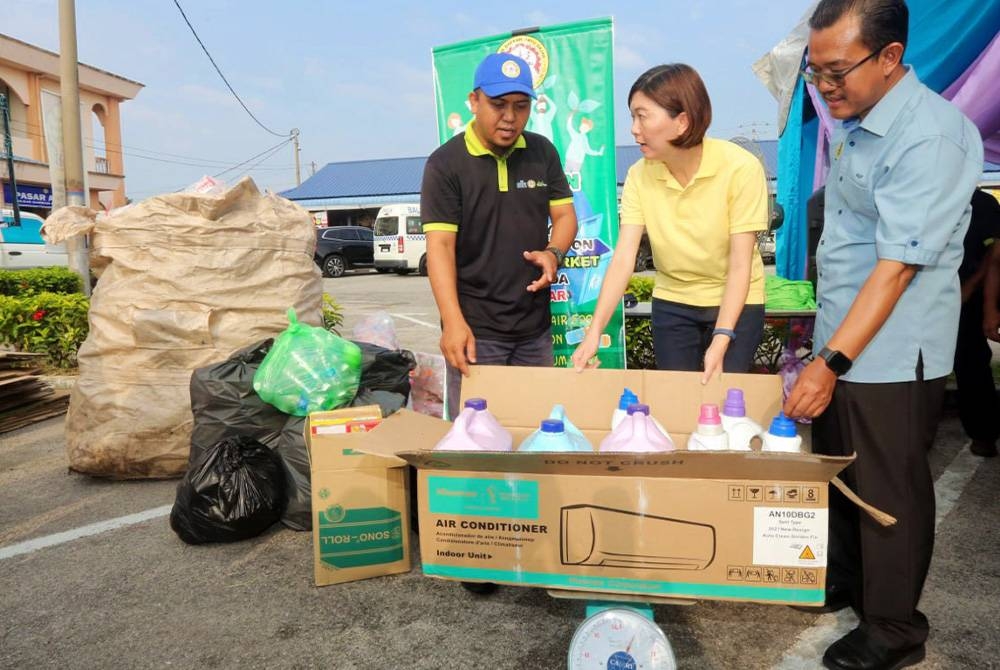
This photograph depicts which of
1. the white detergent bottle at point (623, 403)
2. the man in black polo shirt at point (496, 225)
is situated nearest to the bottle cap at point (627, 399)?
the white detergent bottle at point (623, 403)

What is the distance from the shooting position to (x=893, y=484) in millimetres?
1818

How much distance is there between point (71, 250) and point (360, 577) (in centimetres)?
598

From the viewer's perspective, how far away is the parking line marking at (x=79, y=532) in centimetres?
283

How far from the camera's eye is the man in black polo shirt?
2.41 m

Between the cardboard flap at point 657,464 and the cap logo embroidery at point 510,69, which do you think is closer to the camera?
the cardboard flap at point 657,464

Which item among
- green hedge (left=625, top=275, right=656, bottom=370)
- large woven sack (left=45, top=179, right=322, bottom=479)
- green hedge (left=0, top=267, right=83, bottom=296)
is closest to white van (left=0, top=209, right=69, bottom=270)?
green hedge (left=0, top=267, right=83, bottom=296)

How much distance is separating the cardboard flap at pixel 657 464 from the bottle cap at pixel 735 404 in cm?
37

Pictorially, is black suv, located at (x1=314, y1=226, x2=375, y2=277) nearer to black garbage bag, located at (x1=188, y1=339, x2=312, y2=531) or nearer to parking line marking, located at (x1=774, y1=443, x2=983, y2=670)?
black garbage bag, located at (x1=188, y1=339, x2=312, y2=531)

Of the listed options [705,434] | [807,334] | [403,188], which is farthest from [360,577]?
[403,188]

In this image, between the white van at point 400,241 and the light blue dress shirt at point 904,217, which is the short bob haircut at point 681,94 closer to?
the light blue dress shirt at point 904,217

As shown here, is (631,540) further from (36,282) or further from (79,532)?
(36,282)

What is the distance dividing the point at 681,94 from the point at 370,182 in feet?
101

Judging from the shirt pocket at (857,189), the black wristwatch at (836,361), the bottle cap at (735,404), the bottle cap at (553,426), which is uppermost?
the shirt pocket at (857,189)

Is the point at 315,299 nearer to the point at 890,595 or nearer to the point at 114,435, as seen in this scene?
the point at 114,435
